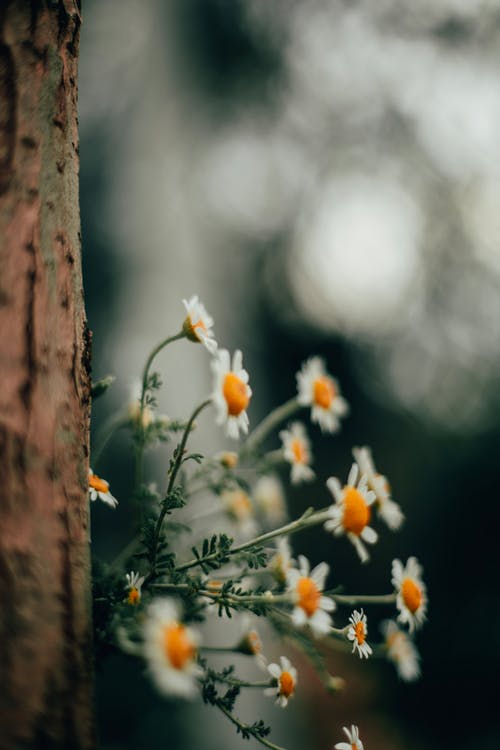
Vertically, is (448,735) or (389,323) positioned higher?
(389,323)

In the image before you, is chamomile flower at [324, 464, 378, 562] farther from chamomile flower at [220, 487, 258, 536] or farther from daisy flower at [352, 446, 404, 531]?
chamomile flower at [220, 487, 258, 536]

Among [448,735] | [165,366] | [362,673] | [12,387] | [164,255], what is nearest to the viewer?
[12,387]

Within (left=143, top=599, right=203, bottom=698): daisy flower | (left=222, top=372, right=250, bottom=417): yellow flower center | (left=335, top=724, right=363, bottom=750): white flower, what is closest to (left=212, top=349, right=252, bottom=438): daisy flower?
(left=222, top=372, right=250, bottom=417): yellow flower center

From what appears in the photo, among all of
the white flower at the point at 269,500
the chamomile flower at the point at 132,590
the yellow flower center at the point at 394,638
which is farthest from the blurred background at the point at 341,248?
the chamomile flower at the point at 132,590

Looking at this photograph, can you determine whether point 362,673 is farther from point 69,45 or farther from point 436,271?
point 69,45

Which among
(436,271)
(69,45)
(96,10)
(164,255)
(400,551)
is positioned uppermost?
(96,10)

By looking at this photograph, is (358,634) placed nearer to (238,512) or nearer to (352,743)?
(352,743)

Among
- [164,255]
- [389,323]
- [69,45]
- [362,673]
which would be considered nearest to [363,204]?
[389,323]

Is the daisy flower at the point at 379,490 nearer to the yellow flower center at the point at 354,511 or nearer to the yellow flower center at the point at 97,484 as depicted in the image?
the yellow flower center at the point at 354,511
